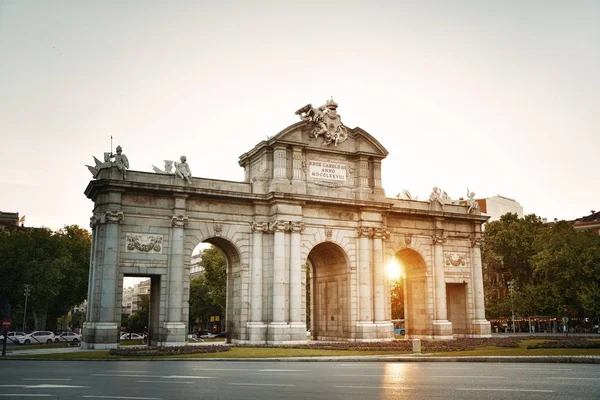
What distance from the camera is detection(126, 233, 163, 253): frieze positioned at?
38.9 m

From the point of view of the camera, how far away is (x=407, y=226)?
49.4 meters

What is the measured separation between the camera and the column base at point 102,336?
3644cm

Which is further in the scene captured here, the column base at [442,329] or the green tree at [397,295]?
the green tree at [397,295]

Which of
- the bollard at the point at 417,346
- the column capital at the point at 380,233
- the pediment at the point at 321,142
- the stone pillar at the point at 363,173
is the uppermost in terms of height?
the pediment at the point at 321,142

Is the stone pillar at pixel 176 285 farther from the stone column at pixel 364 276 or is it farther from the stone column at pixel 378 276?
the stone column at pixel 378 276

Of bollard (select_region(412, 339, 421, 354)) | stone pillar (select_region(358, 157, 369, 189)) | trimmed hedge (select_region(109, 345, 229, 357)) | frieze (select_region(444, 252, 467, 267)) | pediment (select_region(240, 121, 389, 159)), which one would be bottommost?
trimmed hedge (select_region(109, 345, 229, 357))

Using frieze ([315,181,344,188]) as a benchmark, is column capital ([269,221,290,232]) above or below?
below

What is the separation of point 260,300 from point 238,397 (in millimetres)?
28267

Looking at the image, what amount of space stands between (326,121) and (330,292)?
47.9 feet

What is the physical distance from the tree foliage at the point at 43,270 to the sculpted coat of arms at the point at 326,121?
3646 cm

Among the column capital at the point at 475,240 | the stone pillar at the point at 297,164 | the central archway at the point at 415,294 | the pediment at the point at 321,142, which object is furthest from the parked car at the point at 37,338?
the column capital at the point at 475,240

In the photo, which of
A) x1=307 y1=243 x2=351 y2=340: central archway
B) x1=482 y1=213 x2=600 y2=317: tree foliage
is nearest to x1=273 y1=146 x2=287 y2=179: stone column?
x1=307 y1=243 x2=351 y2=340: central archway

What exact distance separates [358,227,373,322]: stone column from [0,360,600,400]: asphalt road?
71.1ft

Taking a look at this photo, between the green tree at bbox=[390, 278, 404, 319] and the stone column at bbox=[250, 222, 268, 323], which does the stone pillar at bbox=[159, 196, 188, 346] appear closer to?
the stone column at bbox=[250, 222, 268, 323]
